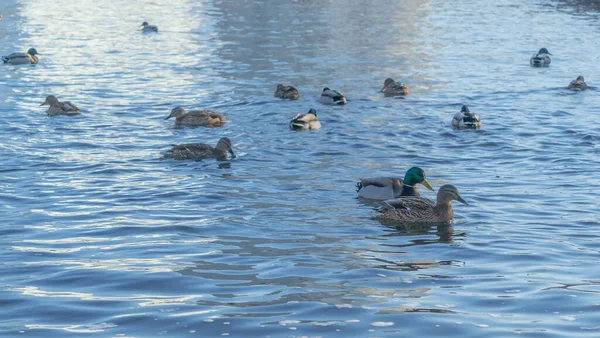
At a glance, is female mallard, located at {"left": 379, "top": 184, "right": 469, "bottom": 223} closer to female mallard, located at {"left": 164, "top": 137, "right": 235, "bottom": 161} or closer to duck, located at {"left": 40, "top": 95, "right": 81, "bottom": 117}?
female mallard, located at {"left": 164, "top": 137, "right": 235, "bottom": 161}

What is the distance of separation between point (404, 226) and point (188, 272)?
174 inches

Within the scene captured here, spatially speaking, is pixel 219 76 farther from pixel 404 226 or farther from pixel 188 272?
pixel 188 272

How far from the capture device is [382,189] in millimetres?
17531

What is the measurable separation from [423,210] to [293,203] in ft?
7.85

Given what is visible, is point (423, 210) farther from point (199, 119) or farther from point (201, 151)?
point (199, 119)

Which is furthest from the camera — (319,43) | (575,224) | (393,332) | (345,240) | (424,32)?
(424,32)

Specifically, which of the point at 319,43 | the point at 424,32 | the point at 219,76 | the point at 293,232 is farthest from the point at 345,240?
the point at 424,32

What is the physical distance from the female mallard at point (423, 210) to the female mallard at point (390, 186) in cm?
121

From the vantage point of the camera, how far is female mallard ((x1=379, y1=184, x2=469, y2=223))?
52.7 feet

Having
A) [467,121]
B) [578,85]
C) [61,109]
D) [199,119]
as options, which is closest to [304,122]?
[199,119]

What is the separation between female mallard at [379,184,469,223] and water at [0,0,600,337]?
278mm

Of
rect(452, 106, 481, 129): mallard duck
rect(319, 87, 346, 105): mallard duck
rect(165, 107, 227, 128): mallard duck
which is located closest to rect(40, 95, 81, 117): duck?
rect(165, 107, 227, 128): mallard duck

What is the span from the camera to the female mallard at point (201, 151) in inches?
824

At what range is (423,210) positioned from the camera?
53.2 feet
